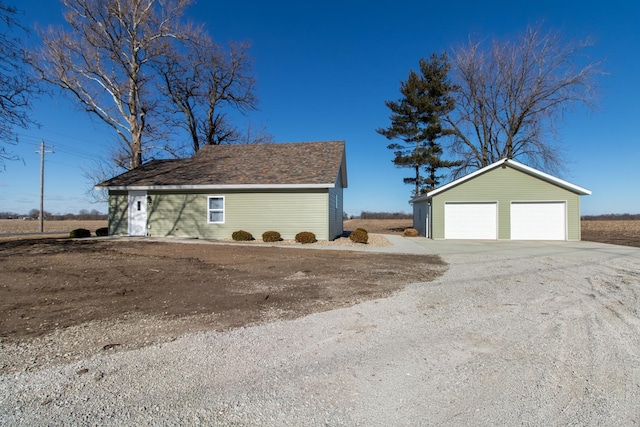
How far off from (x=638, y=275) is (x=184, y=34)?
76.6 feet

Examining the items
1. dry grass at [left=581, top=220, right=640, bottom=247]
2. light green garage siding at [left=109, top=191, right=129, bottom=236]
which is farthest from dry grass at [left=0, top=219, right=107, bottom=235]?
dry grass at [left=581, top=220, right=640, bottom=247]

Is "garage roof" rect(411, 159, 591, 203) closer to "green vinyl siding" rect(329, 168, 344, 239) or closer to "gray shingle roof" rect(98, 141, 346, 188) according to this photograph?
"green vinyl siding" rect(329, 168, 344, 239)

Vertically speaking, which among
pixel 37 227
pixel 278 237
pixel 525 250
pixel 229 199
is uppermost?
pixel 229 199

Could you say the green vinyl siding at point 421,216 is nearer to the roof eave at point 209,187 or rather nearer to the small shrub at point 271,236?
the roof eave at point 209,187

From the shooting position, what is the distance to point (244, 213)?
16375mm

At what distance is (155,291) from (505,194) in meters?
17.6

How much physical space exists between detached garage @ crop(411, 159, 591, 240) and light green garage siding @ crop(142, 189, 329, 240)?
7201 mm

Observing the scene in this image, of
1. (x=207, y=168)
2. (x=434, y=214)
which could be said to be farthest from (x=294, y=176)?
(x=434, y=214)

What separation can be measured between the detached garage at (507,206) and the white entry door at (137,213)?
15.1 metres

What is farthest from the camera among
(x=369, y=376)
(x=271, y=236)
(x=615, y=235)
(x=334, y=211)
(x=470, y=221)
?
(x=615, y=235)

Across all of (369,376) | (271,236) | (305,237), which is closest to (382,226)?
(305,237)

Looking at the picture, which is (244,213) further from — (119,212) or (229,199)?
(119,212)

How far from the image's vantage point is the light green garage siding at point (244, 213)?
15875 millimetres

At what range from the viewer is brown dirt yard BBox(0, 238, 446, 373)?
385 cm
